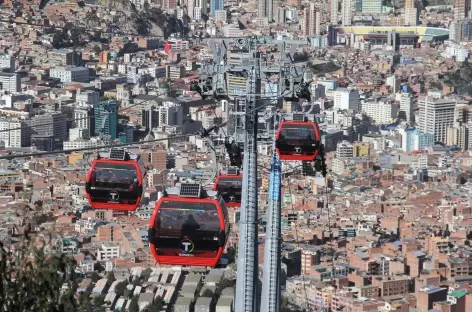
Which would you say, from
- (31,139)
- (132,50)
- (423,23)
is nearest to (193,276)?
(31,139)

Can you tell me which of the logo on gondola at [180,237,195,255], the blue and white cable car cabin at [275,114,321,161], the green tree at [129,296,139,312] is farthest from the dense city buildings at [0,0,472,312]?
the logo on gondola at [180,237,195,255]

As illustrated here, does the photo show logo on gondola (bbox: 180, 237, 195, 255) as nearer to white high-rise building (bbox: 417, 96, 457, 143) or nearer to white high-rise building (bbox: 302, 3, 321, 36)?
white high-rise building (bbox: 417, 96, 457, 143)

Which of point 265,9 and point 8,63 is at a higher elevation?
point 265,9

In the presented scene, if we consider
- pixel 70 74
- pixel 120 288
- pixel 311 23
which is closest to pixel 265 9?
pixel 311 23

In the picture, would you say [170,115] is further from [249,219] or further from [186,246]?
[249,219]

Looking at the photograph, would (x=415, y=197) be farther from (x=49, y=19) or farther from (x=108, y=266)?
(x=49, y=19)

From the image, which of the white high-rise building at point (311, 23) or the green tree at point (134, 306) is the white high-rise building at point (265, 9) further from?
the green tree at point (134, 306)
